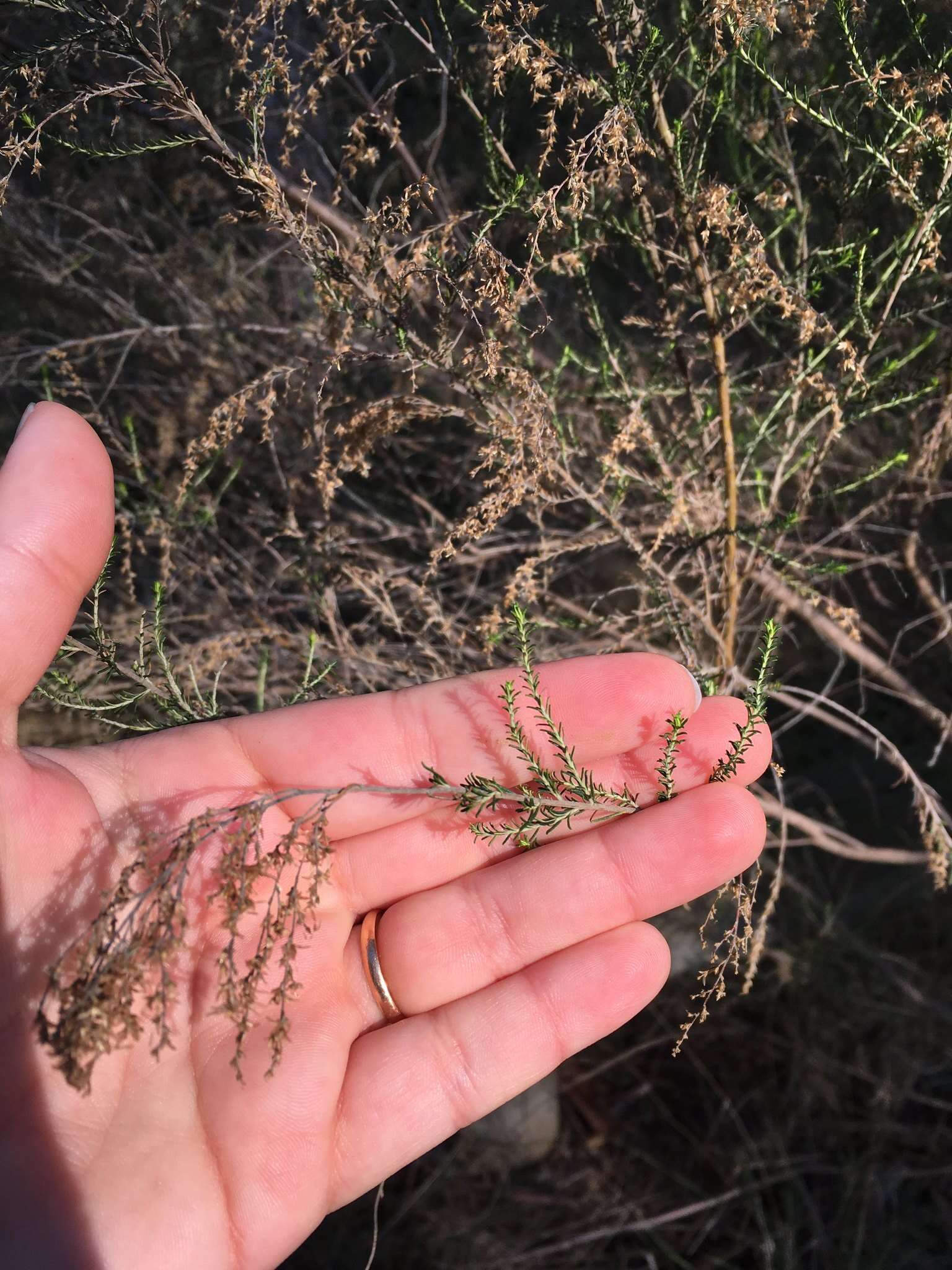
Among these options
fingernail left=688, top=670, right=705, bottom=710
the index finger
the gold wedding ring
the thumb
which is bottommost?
the gold wedding ring

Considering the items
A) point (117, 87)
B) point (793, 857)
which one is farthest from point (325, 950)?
point (793, 857)

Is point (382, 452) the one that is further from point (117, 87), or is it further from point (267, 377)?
point (117, 87)

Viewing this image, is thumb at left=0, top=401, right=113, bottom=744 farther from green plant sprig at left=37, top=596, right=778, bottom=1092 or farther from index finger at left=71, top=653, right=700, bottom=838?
index finger at left=71, top=653, right=700, bottom=838

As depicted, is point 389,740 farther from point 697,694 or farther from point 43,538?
point 43,538

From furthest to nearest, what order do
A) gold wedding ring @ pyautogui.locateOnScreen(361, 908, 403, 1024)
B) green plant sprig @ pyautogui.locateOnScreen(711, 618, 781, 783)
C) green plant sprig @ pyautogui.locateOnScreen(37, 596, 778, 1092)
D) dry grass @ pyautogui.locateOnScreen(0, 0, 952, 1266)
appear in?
1. gold wedding ring @ pyautogui.locateOnScreen(361, 908, 403, 1024)
2. dry grass @ pyautogui.locateOnScreen(0, 0, 952, 1266)
3. green plant sprig @ pyautogui.locateOnScreen(711, 618, 781, 783)
4. green plant sprig @ pyautogui.locateOnScreen(37, 596, 778, 1092)

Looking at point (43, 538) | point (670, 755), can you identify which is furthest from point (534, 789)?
point (43, 538)

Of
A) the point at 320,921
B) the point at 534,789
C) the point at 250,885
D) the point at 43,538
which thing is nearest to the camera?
the point at 250,885

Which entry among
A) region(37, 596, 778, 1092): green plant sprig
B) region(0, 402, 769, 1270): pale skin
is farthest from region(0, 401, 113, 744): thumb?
region(37, 596, 778, 1092): green plant sprig
